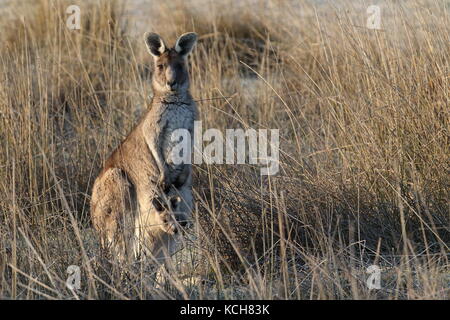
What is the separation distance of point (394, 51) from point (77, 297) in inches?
93.5

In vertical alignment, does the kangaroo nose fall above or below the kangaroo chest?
above

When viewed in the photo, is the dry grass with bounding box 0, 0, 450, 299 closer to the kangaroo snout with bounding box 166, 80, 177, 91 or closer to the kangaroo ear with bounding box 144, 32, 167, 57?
the kangaroo snout with bounding box 166, 80, 177, 91

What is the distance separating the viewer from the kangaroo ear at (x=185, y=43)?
13.7ft

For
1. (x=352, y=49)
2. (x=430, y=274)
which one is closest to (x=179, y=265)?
(x=430, y=274)

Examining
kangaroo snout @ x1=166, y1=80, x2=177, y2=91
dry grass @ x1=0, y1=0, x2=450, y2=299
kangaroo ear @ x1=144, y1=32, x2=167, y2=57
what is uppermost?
kangaroo ear @ x1=144, y1=32, x2=167, y2=57

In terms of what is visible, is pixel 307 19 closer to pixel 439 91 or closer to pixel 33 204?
pixel 439 91

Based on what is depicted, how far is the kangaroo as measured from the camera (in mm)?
4156

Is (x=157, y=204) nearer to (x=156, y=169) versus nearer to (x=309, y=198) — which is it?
(x=156, y=169)

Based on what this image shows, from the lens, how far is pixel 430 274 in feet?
11.0

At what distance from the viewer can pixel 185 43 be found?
4219 millimetres

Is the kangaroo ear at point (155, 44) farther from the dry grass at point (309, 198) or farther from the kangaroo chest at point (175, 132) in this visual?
the dry grass at point (309, 198)

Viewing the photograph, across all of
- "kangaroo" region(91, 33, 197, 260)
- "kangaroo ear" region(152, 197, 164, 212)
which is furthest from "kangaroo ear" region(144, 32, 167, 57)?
"kangaroo ear" region(152, 197, 164, 212)

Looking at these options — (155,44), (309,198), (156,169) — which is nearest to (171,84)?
(155,44)

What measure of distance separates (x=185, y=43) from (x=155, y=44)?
151 millimetres
